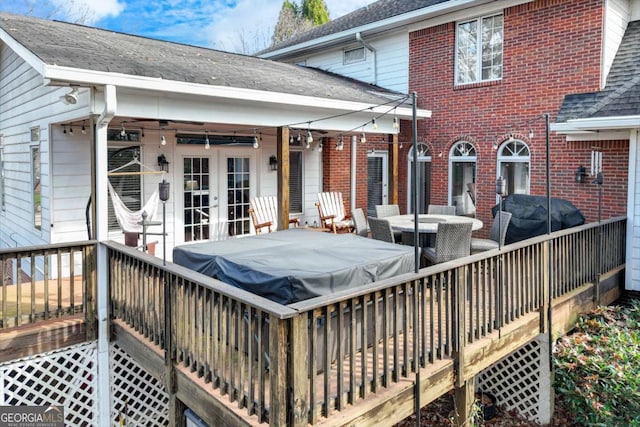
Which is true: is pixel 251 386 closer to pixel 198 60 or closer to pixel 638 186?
pixel 198 60

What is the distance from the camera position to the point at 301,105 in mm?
7398

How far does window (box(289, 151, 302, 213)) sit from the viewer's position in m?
10.8

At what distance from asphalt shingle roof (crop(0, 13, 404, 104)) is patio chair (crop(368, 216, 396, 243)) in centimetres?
228

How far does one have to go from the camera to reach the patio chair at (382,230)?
6.67 metres

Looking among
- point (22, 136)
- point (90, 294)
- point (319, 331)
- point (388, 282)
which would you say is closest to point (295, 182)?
point (22, 136)

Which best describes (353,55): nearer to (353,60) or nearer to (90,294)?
(353,60)

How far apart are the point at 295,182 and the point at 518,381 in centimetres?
637

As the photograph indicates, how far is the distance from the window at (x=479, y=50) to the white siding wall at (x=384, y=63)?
133 cm

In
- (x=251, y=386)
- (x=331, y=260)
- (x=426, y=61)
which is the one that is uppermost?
(x=426, y=61)

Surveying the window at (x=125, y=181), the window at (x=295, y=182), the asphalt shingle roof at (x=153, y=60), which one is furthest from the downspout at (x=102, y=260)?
the window at (x=295, y=182)

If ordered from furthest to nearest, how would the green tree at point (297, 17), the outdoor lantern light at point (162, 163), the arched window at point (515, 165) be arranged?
the green tree at point (297, 17), the arched window at point (515, 165), the outdoor lantern light at point (162, 163)

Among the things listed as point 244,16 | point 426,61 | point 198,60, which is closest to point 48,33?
point 198,60

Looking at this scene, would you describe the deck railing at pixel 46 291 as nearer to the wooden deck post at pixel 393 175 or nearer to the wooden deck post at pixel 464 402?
the wooden deck post at pixel 464 402

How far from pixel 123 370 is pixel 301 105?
14.5 feet
